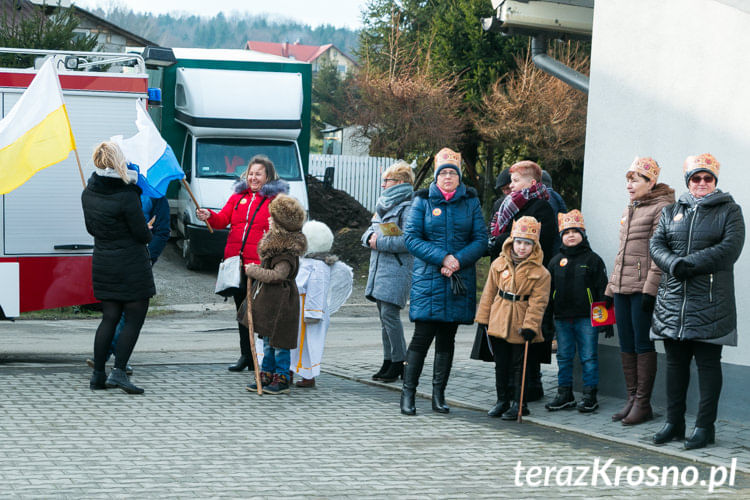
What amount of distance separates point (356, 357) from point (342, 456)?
4.18m

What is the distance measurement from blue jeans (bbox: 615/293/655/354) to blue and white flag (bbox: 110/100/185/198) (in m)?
3.77

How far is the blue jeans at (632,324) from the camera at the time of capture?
6766 mm

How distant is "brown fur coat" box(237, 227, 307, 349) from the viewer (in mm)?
7266

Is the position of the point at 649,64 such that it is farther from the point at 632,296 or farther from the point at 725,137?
the point at 632,296

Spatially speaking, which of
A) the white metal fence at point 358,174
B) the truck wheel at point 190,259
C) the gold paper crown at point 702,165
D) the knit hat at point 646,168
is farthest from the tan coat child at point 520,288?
the white metal fence at point 358,174

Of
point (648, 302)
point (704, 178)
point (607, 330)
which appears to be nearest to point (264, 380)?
point (607, 330)

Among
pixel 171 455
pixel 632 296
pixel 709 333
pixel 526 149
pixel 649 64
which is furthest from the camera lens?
pixel 526 149

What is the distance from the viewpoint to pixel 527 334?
22.2ft

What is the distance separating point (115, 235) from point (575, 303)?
11.7ft

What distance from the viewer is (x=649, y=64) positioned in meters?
7.52

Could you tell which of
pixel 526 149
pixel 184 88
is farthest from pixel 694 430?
pixel 526 149

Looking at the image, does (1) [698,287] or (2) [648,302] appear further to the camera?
(2) [648,302]

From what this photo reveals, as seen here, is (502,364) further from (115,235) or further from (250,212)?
(115,235)

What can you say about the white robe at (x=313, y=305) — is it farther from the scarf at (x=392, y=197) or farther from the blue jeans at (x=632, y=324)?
the blue jeans at (x=632, y=324)
